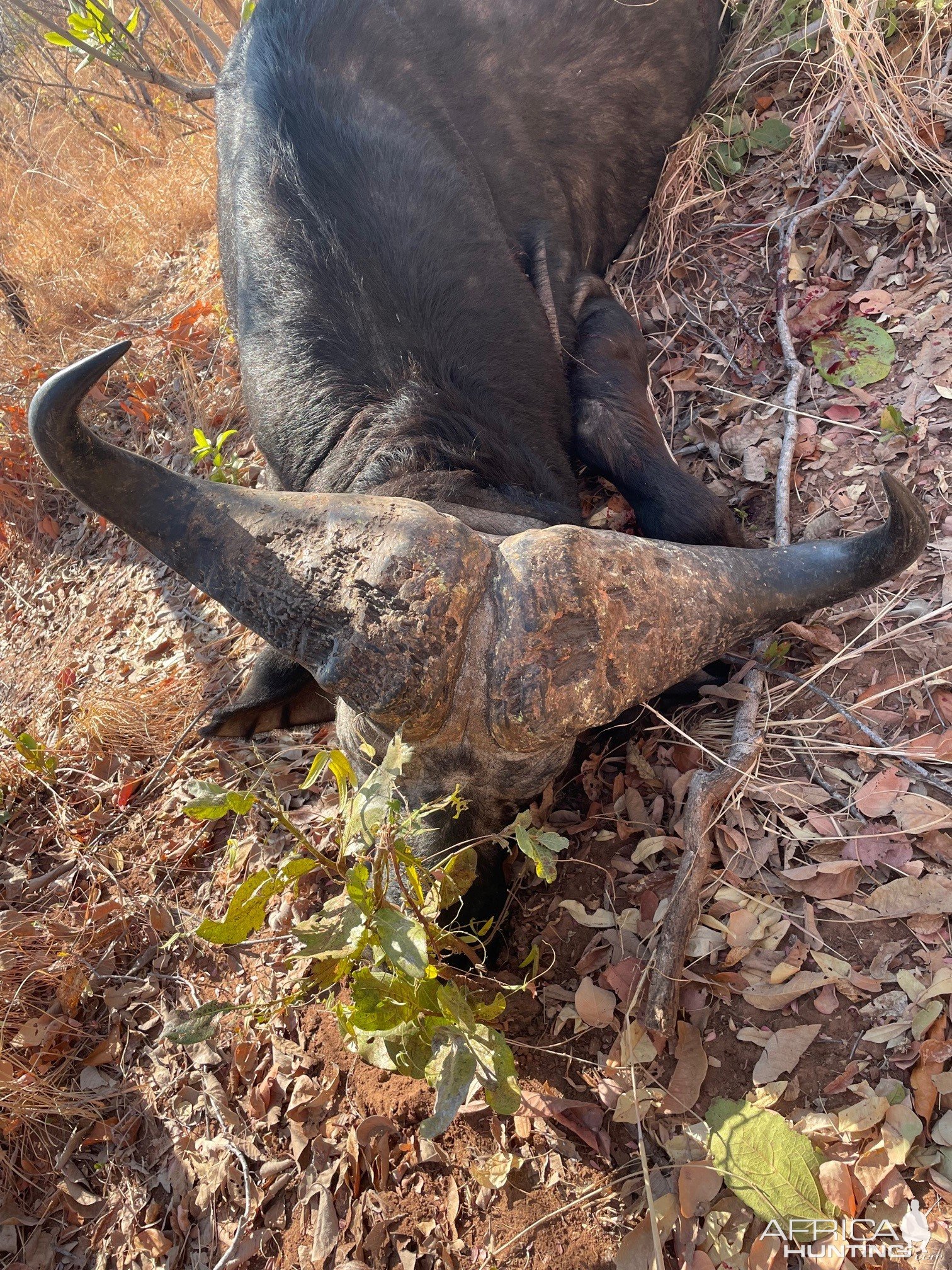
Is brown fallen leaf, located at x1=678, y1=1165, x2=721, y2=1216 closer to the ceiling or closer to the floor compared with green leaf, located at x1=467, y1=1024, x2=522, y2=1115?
closer to the floor

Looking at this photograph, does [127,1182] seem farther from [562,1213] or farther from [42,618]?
[42,618]

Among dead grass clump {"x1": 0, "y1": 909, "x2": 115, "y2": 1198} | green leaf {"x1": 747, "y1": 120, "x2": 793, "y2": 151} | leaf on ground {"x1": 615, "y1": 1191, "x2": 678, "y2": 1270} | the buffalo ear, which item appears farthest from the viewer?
green leaf {"x1": 747, "y1": 120, "x2": 793, "y2": 151}

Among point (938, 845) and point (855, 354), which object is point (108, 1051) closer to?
point (938, 845)

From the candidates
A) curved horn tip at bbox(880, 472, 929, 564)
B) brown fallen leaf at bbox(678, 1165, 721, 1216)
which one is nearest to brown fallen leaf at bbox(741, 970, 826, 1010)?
brown fallen leaf at bbox(678, 1165, 721, 1216)

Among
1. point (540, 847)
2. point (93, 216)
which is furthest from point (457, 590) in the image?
point (93, 216)

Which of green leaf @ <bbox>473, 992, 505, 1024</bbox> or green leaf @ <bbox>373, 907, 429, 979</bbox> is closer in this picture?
green leaf @ <bbox>373, 907, 429, 979</bbox>

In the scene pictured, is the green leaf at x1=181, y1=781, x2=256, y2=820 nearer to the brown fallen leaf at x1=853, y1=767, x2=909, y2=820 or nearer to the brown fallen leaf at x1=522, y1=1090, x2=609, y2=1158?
the brown fallen leaf at x1=522, y1=1090, x2=609, y2=1158

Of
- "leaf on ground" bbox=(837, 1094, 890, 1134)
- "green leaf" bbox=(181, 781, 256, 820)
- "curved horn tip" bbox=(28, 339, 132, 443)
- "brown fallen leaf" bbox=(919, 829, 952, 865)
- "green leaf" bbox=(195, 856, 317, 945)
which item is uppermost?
"curved horn tip" bbox=(28, 339, 132, 443)

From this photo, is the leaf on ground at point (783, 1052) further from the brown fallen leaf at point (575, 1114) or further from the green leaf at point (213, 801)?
the green leaf at point (213, 801)

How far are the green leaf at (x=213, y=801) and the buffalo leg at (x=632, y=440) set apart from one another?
153 cm

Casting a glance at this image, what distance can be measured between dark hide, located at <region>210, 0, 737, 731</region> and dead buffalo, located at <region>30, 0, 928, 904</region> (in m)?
0.01

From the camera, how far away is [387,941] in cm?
167

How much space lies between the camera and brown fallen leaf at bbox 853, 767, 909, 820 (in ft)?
→ 7.20

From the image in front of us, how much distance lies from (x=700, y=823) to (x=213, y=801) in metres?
1.24
